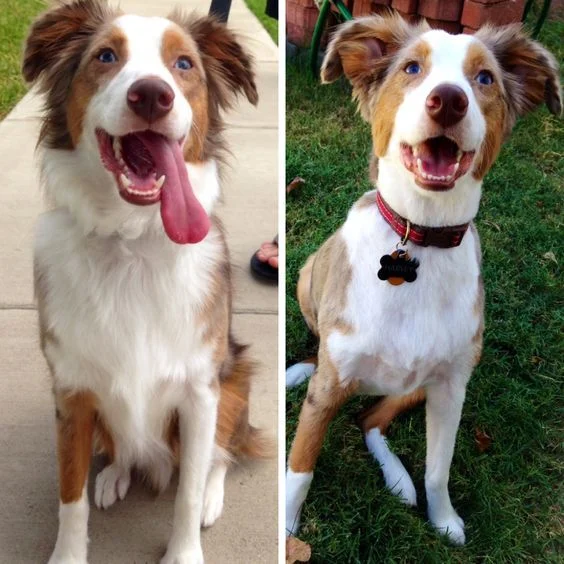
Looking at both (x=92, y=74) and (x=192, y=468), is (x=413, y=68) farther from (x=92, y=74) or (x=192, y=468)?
(x=192, y=468)

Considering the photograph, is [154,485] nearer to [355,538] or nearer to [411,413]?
[355,538]

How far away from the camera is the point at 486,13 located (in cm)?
210

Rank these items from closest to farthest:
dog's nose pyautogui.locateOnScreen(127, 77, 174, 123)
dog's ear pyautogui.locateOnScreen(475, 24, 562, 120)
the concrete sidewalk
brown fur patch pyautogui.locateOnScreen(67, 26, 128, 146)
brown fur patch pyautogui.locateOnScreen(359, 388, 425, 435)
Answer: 1. dog's nose pyautogui.locateOnScreen(127, 77, 174, 123)
2. brown fur patch pyautogui.locateOnScreen(67, 26, 128, 146)
3. dog's ear pyautogui.locateOnScreen(475, 24, 562, 120)
4. the concrete sidewalk
5. brown fur patch pyautogui.locateOnScreen(359, 388, 425, 435)

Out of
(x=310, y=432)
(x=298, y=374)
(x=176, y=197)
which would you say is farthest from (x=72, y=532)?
(x=176, y=197)

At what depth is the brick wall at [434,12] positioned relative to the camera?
2.09m

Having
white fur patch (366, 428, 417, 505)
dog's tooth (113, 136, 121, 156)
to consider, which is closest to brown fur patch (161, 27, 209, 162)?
Result: dog's tooth (113, 136, 121, 156)

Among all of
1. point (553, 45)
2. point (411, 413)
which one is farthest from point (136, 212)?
point (553, 45)

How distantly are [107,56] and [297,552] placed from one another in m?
1.21

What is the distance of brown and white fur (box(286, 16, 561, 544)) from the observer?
159 centimetres

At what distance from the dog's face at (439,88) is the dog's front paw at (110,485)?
3.32ft

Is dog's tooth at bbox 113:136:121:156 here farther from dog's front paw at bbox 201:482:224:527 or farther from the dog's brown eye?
dog's front paw at bbox 201:482:224:527

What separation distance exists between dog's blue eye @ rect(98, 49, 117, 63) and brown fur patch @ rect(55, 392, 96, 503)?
70 centimetres

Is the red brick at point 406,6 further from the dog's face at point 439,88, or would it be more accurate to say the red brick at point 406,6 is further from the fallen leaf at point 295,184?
the fallen leaf at point 295,184

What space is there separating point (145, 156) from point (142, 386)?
506 millimetres
